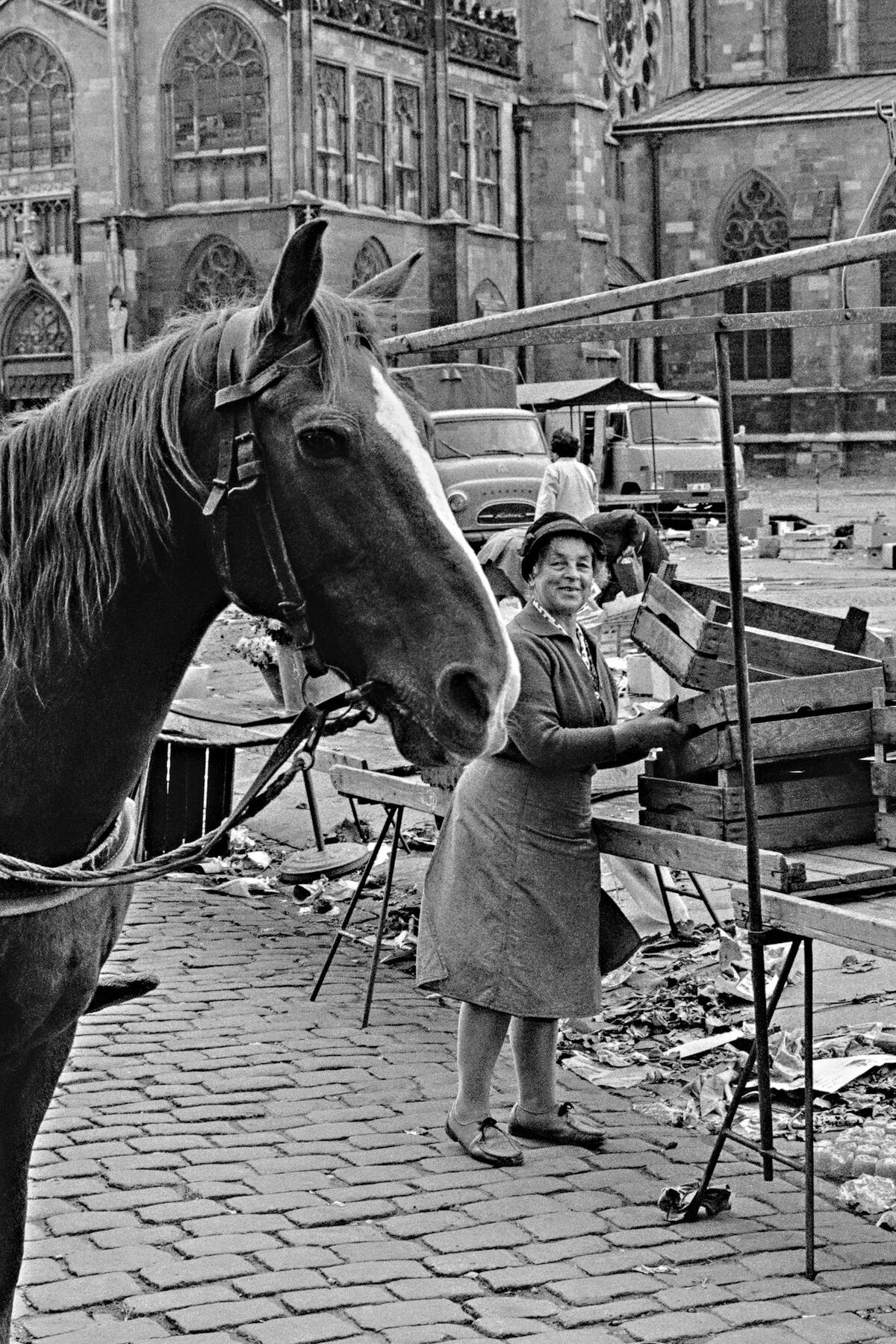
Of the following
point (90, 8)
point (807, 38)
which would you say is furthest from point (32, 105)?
point (807, 38)

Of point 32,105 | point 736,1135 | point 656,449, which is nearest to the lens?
point 736,1135

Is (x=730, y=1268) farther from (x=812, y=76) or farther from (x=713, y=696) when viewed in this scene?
(x=812, y=76)

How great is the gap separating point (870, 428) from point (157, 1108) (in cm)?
4497

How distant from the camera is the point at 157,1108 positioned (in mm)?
6133

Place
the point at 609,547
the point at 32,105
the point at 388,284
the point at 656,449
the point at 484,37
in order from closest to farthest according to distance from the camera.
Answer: the point at 388,284, the point at 609,547, the point at 656,449, the point at 32,105, the point at 484,37

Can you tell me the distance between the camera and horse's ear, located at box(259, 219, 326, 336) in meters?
2.68

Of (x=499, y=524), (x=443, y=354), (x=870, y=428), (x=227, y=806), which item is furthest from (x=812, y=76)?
(x=227, y=806)

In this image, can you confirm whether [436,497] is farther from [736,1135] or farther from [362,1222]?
[736,1135]

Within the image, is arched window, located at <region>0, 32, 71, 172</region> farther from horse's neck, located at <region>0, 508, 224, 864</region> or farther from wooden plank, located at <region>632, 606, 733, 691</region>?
horse's neck, located at <region>0, 508, 224, 864</region>

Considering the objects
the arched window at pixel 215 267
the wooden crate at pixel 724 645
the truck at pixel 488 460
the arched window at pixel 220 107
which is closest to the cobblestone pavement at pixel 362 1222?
the wooden crate at pixel 724 645

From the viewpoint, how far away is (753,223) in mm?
50469

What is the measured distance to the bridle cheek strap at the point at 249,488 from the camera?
292 centimetres

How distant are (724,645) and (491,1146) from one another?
1.70 metres

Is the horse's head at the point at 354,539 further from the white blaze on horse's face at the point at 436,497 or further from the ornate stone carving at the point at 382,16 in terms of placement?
the ornate stone carving at the point at 382,16
